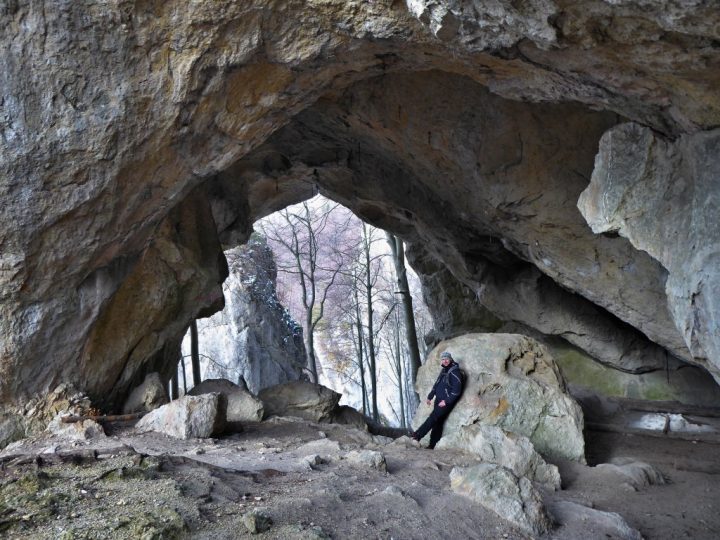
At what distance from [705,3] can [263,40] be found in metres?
3.92

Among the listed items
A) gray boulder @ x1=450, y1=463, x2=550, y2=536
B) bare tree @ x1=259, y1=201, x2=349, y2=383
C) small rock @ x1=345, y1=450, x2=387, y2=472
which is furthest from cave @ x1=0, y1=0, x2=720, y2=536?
bare tree @ x1=259, y1=201, x2=349, y2=383

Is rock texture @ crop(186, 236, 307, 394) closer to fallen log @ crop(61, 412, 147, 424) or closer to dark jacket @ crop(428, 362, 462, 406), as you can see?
fallen log @ crop(61, 412, 147, 424)

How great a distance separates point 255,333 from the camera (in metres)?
22.6

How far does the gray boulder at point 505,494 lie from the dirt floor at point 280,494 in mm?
94

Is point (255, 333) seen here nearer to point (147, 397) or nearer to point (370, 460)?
point (147, 397)

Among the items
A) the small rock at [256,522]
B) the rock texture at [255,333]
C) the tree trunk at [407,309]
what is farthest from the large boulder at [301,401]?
the rock texture at [255,333]

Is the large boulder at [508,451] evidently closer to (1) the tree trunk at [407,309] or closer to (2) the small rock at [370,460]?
(2) the small rock at [370,460]

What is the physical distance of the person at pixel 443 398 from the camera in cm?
769

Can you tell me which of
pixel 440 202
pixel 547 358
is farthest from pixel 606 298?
pixel 440 202

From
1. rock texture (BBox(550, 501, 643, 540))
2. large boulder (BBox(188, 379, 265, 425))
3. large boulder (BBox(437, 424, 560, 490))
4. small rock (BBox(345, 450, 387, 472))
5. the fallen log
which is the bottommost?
rock texture (BBox(550, 501, 643, 540))

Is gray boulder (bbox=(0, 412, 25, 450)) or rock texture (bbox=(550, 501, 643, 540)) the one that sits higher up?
gray boulder (bbox=(0, 412, 25, 450))

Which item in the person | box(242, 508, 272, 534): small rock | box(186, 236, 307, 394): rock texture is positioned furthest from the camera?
box(186, 236, 307, 394): rock texture

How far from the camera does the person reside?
769 centimetres

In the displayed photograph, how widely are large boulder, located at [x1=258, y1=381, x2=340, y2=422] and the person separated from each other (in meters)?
2.70
